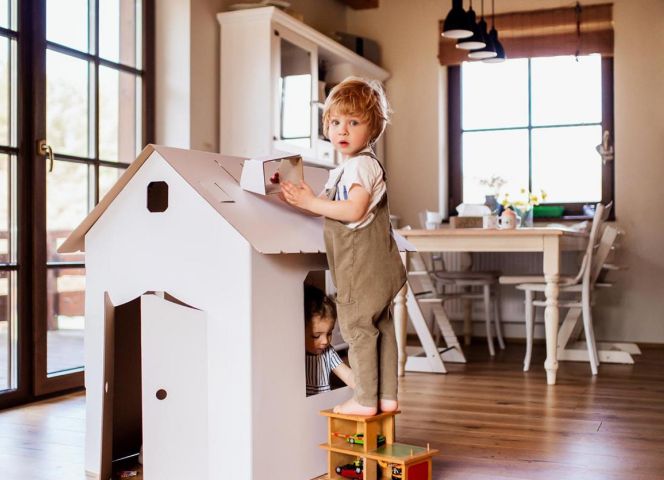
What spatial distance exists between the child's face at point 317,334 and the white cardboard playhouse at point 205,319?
12cm

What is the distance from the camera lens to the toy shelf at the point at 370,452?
205 cm

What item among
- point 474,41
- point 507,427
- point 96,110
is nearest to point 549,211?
point 474,41

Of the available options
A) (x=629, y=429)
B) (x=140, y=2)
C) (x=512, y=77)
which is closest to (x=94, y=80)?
(x=140, y=2)

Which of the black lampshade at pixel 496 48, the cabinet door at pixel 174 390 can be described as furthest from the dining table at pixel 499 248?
the cabinet door at pixel 174 390

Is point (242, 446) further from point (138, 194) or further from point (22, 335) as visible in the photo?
point (22, 335)

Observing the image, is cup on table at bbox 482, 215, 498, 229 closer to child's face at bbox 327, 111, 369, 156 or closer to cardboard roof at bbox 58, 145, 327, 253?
cardboard roof at bbox 58, 145, 327, 253

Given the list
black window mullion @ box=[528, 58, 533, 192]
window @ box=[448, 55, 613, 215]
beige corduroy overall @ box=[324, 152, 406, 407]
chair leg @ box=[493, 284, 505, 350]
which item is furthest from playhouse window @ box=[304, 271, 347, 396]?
black window mullion @ box=[528, 58, 533, 192]

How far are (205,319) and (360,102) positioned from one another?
2.12 ft

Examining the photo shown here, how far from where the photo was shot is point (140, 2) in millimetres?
4246

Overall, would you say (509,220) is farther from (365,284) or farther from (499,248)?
(365,284)

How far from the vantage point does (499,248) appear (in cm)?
414

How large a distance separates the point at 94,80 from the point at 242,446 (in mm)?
2493

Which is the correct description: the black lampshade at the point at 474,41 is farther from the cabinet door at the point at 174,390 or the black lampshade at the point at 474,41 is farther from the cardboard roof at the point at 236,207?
the cabinet door at the point at 174,390

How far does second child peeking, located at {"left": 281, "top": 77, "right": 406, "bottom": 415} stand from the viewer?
6.68 ft
